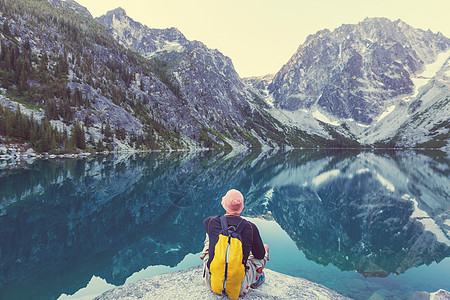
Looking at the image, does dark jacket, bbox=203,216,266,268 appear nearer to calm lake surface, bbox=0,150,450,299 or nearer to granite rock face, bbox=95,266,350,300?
granite rock face, bbox=95,266,350,300

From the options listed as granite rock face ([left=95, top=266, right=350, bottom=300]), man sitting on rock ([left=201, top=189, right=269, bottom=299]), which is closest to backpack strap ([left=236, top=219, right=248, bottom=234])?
man sitting on rock ([left=201, top=189, right=269, bottom=299])

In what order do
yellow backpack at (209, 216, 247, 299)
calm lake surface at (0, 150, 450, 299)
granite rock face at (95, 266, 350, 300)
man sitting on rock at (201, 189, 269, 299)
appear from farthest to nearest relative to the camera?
calm lake surface at (0, 150, 450, 299), granite rock face at (95, 266, 350, 300), man sitting on rock at (201, 189, 269, 299), yellow backpack at (209, 216, 247, 299)

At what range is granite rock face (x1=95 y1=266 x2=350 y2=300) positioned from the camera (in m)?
8.22

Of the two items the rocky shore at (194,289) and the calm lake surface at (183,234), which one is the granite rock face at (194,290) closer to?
the rocky shore at (194,289)

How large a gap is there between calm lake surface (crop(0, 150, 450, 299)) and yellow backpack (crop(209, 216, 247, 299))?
314 inches

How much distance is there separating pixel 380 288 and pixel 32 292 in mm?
18556

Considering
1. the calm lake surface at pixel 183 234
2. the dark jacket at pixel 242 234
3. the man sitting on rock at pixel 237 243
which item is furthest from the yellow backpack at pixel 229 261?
the calm lake surface at pixel 183 234

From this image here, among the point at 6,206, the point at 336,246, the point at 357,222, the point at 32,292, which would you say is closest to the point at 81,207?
the point at 6,206

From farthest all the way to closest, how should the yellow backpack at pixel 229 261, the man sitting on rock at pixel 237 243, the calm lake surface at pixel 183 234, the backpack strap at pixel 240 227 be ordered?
the calm lake surface at pixel 183 234, the backpack strap at pixel 240 227, the man sitting on rock at pixel 237 243, the yellow backpack at pixel 229 261

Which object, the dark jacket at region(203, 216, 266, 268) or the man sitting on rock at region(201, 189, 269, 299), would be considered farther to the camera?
the dark jacket at region(203, 216, 266, 268)

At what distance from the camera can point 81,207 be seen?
83.7 feet

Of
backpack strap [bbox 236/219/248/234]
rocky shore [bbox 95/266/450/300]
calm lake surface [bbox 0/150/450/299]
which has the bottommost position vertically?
calm lake surface [bbox 0/150/450/299]

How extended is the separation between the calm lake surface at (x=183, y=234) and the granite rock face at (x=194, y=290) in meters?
3.74

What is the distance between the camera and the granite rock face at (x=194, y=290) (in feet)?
27.0
